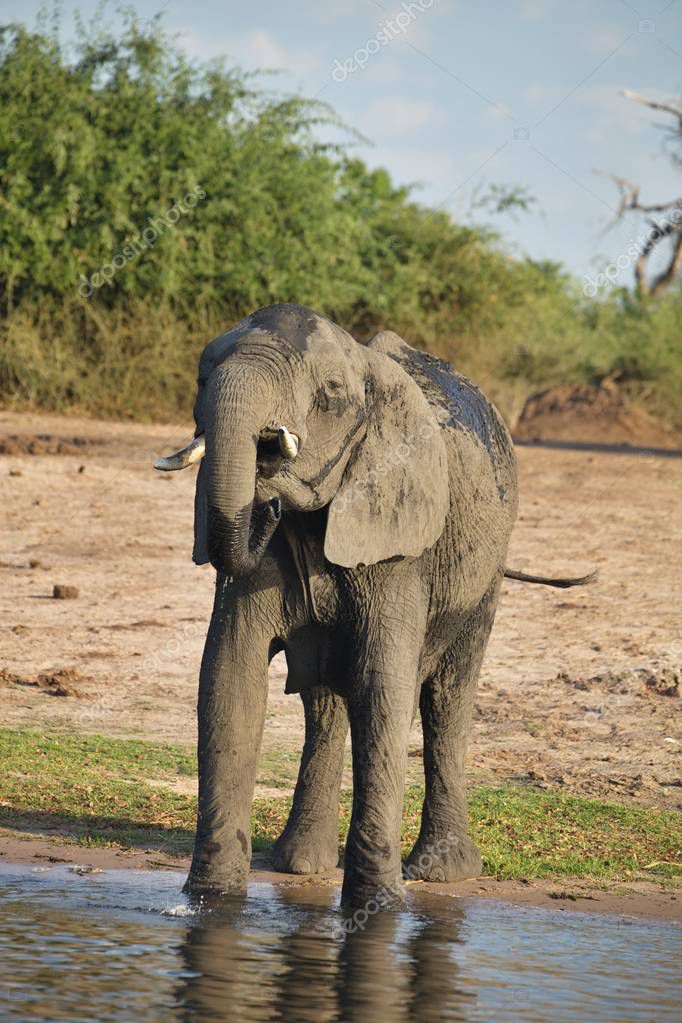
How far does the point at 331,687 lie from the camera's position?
627 cm

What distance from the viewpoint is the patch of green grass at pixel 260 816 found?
23.4ft

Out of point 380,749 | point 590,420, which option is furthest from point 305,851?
point 590,420

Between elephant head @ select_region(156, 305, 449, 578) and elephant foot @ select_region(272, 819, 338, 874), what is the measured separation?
1428 mm

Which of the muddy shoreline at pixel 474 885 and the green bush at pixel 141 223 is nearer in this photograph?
the muddy shoreline at pixel 474 885

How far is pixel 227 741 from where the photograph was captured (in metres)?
5.94

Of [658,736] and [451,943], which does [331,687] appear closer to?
[451,943]

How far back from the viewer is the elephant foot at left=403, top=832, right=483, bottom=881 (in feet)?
22.6

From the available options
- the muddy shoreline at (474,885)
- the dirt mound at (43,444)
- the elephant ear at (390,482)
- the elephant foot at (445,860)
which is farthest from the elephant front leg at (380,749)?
the dirt mound at (43,444)

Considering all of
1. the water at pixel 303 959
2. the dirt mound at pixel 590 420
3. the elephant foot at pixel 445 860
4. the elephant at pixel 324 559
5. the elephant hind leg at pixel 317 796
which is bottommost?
the water at pixel 303 959

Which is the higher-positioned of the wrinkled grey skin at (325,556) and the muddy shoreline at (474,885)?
the wrinkled grey skin at (325,556)

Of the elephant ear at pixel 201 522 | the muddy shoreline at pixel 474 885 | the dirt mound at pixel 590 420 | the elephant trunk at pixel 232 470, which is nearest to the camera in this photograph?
the elephant trunk at pixel 232 470

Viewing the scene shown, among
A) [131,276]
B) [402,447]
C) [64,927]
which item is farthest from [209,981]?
[131,276]

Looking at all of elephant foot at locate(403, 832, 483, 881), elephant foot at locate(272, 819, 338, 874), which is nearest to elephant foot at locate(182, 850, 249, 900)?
elephant foot at locate(272, 819, 338, 874)

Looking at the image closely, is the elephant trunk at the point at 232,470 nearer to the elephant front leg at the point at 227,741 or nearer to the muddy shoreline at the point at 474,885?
the elephant front leg at the point at 227,741
